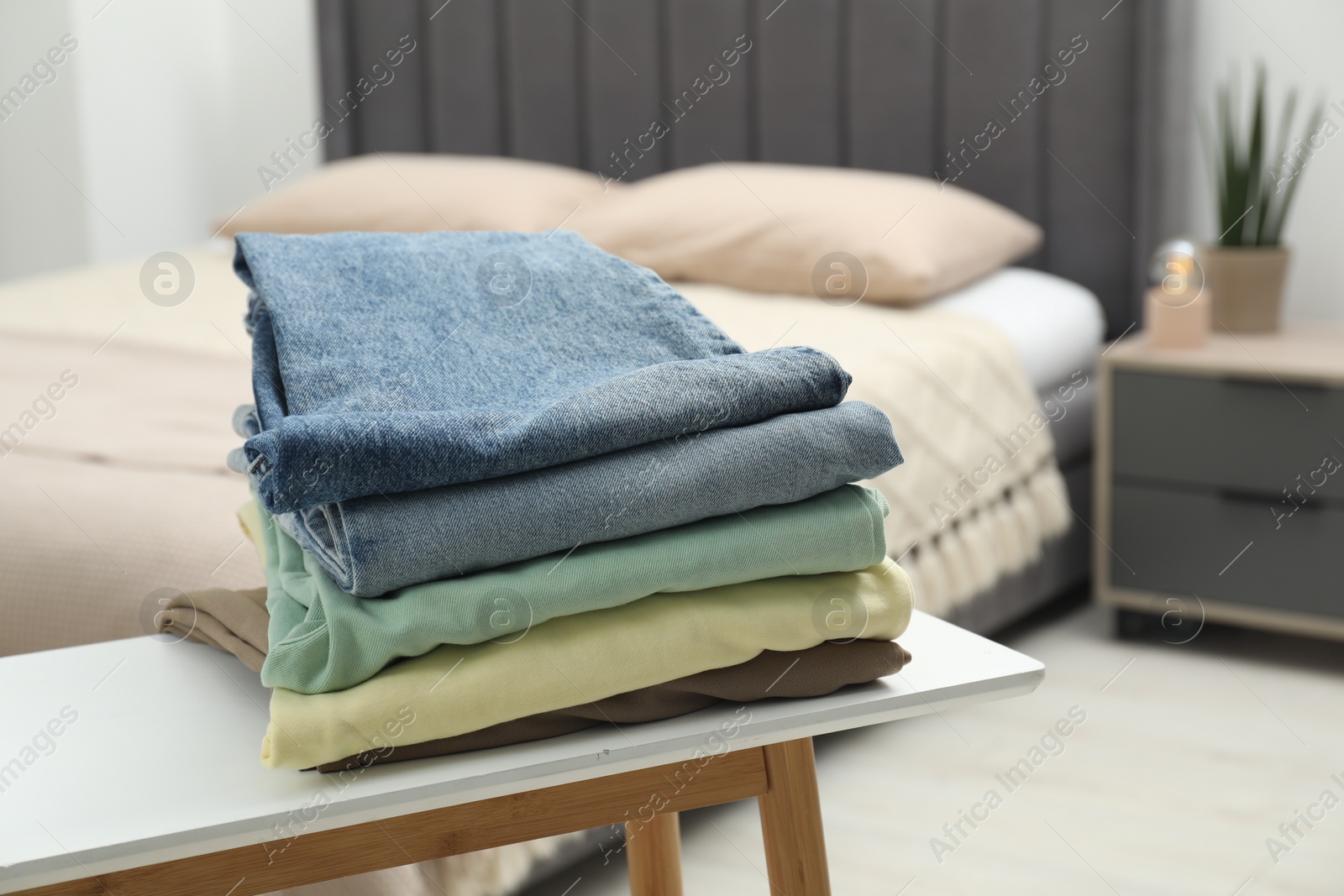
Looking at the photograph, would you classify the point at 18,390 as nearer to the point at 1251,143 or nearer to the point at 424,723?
the point at 424,723

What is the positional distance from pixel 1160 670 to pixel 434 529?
1740 millimetres

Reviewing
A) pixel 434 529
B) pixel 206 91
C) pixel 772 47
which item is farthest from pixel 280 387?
pixel 206 91

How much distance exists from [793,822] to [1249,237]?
69.5 inches

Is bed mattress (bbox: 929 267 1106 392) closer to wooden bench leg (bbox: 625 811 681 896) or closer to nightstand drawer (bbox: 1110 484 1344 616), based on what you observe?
nightstand drawer (bbox: 1110 484 1344 616)

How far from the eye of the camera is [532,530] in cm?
67

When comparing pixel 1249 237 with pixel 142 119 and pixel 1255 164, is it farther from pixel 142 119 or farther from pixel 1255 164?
pixel 142 119

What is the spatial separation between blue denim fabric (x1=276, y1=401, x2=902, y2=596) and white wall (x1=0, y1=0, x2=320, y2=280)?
9.25 ft

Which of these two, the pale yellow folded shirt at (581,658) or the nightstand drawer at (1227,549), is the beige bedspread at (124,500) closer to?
the pale yellow folded shirt at (581,658)

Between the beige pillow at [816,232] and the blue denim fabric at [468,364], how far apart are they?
1313mm

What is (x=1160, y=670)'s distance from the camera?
2.11 meters

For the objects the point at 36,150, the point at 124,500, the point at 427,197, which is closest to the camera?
the point at 124,500

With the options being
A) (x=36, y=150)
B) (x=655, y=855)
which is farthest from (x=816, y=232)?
(x=36, y=150)

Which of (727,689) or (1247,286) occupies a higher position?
(727,689)

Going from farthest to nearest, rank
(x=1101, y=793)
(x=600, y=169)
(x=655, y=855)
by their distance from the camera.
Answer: (x=600, y=169) < (x=1101, y=793) < (x=655, y=855)
